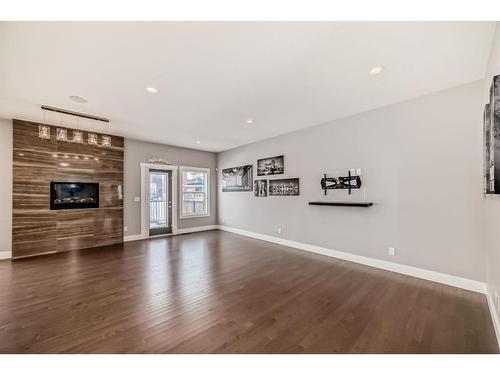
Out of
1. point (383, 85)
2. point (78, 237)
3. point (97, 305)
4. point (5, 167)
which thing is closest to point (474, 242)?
point (383, 85)

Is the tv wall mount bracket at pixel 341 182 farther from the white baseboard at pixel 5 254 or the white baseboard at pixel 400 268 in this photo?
the white baseboard at pixel 5 254

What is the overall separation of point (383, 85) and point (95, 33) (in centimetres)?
351

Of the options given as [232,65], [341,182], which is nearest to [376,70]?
[232,65]

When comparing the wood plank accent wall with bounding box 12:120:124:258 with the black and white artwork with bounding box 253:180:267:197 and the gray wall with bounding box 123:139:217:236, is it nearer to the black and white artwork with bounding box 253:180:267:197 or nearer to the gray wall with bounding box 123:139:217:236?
the gray wall with bounding box 123:139:217:236

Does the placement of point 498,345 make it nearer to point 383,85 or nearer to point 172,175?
point 383,85

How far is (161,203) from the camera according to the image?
6906mm

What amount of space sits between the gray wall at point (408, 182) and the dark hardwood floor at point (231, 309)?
0.50m

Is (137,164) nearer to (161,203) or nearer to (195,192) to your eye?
(161,203)

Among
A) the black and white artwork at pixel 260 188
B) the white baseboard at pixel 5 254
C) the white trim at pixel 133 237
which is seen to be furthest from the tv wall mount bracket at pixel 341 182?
the white baseboard at pixel 5 254

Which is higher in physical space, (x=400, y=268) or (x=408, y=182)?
(x=408, y=182)

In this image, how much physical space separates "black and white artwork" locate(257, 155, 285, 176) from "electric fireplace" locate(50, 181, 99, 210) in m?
4.44

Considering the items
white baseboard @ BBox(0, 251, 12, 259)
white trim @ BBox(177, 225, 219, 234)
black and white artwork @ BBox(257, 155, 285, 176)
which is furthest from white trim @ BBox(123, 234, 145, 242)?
black and white artwork @ BBox(257, 155, 285, 176)

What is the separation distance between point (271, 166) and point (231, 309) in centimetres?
409
